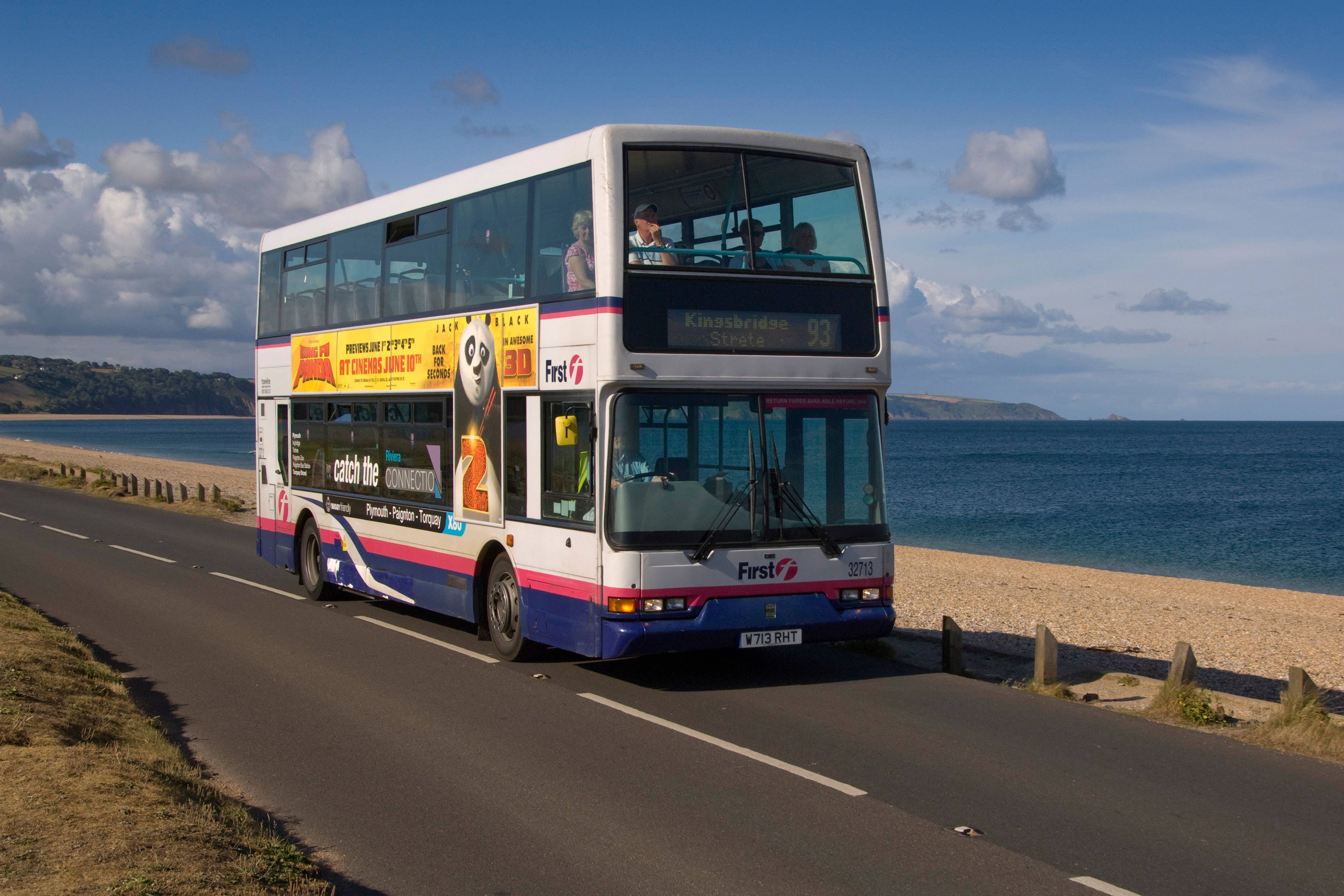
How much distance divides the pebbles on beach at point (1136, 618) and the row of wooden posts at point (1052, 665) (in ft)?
5.82

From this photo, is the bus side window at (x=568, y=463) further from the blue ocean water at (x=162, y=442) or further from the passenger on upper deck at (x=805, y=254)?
the blue ocean water at (x=162, y=442)

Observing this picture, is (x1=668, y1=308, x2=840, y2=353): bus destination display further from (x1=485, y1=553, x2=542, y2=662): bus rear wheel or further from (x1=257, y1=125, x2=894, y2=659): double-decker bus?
(x1=485, y1=553, x2=542, y2=662): bus rear wheel

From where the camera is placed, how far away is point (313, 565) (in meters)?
15.3

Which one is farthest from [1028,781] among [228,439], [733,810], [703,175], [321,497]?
[228,439]

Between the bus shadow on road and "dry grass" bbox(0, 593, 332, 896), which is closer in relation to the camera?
"dry grass" bbox(0, 593, 332, 896)

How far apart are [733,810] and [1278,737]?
4.28 metres

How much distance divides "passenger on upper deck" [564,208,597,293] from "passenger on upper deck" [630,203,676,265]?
1.16ft

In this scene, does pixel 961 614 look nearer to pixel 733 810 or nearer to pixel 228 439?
pixel 733 810

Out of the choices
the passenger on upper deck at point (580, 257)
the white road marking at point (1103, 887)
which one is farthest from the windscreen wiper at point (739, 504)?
the white road marking at point (1103, 887)

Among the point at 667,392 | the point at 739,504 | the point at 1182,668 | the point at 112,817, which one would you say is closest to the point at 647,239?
the point at 667,392

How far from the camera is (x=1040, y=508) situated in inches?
2312

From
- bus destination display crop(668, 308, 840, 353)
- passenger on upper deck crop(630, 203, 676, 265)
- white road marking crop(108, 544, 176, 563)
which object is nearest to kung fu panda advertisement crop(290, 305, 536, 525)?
passenger on upper deck crop(630, 203, 676, 265)

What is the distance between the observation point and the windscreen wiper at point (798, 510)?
9625 mm

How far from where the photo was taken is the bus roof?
9.42 meters
